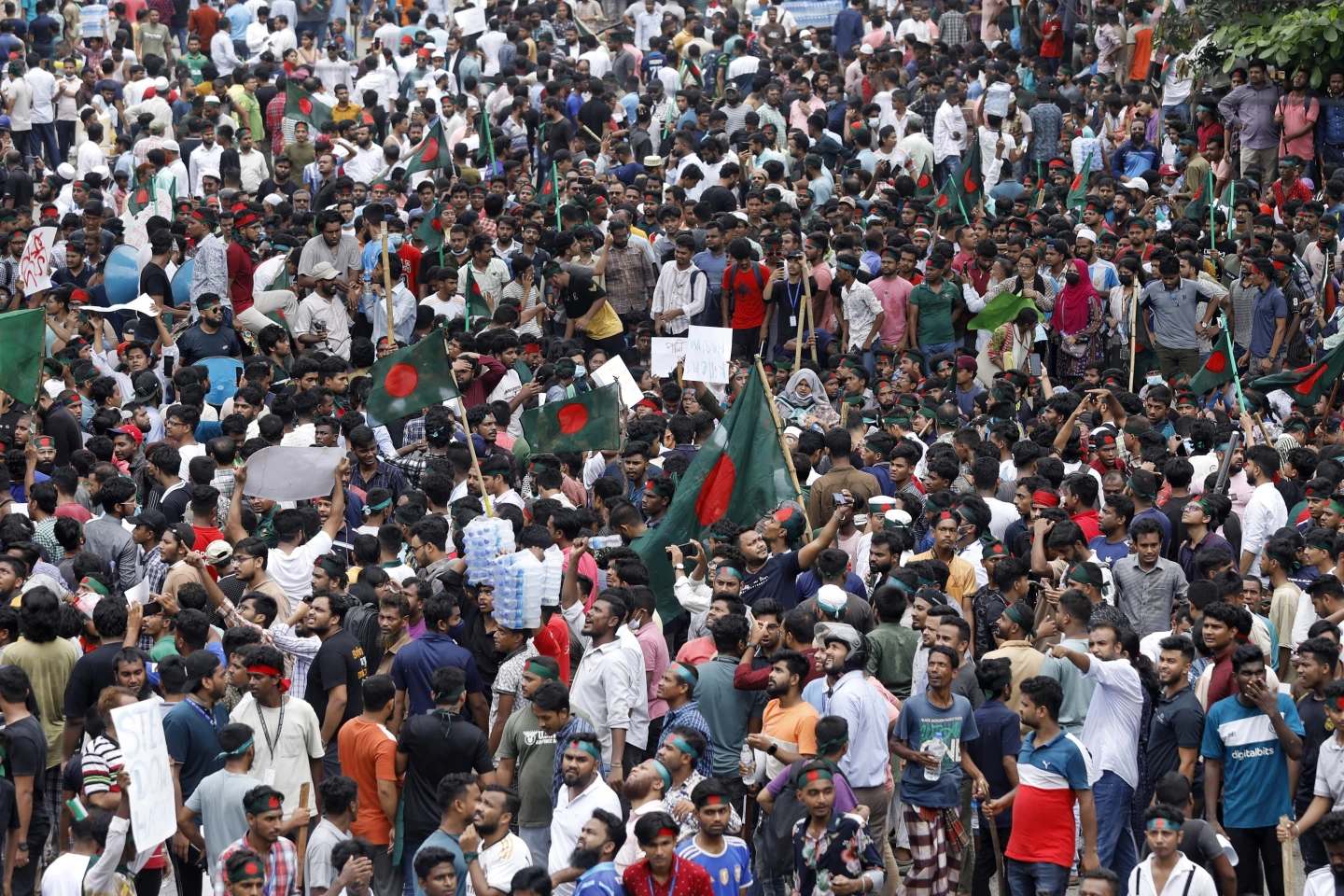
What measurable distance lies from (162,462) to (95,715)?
2.79 meters

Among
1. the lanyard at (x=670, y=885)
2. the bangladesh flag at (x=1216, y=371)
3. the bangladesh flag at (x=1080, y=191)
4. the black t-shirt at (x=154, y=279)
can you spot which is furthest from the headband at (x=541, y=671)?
the bangladesh flag at (x=1080, y=191)

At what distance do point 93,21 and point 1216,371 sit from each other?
18753mm

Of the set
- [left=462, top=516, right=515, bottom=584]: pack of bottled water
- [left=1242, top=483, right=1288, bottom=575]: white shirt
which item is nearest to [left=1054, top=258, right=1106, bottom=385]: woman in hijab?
[left=1242, top=483, right=1288, bottom=575]: white shirt

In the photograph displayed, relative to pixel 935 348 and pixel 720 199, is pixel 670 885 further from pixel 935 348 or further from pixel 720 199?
pixel 720 199

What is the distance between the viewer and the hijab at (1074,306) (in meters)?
17.1

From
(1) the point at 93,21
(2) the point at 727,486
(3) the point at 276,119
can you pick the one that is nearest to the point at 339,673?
(2) the point at 727,486

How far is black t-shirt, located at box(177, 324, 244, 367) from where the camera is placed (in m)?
15.7

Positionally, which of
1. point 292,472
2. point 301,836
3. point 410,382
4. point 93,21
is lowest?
point 301,836

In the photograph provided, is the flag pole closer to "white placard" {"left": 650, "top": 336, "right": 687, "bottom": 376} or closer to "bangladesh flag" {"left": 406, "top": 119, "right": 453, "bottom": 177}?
"white placard" {"left": 650, "top": 336, "right": 687, "bottom": 376}

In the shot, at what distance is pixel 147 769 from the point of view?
8.25 meters

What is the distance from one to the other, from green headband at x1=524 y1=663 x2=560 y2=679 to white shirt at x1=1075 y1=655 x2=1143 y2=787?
265 cm

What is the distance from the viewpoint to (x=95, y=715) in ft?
32.3

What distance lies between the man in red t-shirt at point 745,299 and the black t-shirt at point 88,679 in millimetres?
8946

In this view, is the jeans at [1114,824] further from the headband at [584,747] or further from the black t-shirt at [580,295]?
the black t-shirt at [580,295]
